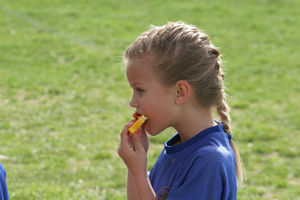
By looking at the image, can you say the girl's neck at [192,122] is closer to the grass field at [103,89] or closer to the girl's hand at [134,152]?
the girl's hand at [134,152]

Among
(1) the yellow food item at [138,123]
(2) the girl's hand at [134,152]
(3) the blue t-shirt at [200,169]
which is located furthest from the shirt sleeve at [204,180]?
(1) the yellow food item at [138,123]

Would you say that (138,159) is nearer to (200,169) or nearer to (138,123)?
(138,123)

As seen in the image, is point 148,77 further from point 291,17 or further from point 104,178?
point 291,17

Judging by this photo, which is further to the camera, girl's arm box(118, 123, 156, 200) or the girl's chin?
the girl's chin

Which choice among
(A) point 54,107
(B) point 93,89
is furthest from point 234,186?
(B) point 93,89

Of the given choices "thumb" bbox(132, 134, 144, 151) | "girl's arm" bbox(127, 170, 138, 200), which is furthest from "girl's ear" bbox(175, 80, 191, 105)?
"girl's arm" bbox(127, 170, 138, 200)

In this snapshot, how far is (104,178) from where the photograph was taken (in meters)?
5.36

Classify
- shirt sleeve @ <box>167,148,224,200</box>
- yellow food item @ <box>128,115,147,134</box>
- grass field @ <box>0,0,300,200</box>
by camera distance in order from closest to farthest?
shirt sleeve @ <box>167,148,224,200</box>
yellow food item @ <box>128,115,147,134</box>
grass field @ <box>0,0,300,200</box>

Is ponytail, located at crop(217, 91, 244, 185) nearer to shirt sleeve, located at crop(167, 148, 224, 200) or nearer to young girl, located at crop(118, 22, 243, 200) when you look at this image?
young girl, located at crop(118, 22, 243, 200)

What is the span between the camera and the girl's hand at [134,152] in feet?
8.52

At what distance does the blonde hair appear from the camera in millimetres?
2547

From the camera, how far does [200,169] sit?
243cm

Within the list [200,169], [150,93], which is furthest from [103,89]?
[200,169]

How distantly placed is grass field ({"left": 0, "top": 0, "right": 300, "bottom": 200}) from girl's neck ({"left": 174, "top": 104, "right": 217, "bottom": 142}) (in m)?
2.45
